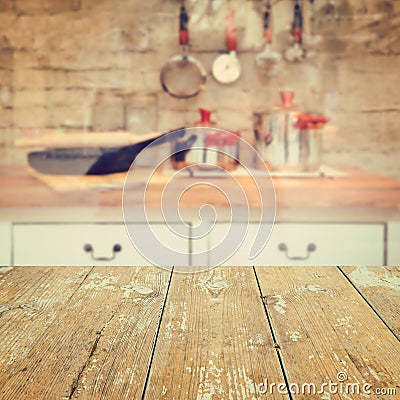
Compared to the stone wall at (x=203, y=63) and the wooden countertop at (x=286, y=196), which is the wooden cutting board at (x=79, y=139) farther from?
the wooden countertop at (x=286, y=196)

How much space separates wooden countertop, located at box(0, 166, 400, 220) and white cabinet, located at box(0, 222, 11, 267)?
111 mm

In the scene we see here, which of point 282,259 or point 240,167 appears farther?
point 240,167

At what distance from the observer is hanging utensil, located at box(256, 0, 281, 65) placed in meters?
2.36

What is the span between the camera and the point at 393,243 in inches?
79.0

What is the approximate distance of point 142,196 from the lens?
6.77ft

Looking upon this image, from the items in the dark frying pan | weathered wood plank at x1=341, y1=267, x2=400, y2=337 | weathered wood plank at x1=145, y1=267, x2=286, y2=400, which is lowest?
weathered wood plank at x1=145, y1=267, x2=286, y2=400

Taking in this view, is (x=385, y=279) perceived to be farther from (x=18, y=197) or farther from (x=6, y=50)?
(x=6, y=50)

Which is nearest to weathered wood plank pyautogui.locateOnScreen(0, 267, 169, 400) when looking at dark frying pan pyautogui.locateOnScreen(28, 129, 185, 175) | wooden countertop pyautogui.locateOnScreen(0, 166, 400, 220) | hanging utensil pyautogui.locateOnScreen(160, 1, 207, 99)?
wooden countertop pyautogui.locateOnScreen(0, 166, 400, 220)

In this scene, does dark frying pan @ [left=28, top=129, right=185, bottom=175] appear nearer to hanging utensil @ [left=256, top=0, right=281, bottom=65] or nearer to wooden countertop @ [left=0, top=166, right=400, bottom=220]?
wooden countertop @ [left=0, top=166, right=400, bottom=220]

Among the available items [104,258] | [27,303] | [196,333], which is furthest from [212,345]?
[104,258]

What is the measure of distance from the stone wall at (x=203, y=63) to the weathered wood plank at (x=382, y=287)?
4.98 ft

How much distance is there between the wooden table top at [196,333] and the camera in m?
0.51

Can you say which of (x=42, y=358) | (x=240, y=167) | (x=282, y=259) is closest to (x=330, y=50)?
(x=240, y=167)

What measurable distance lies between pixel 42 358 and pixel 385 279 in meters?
0.54
